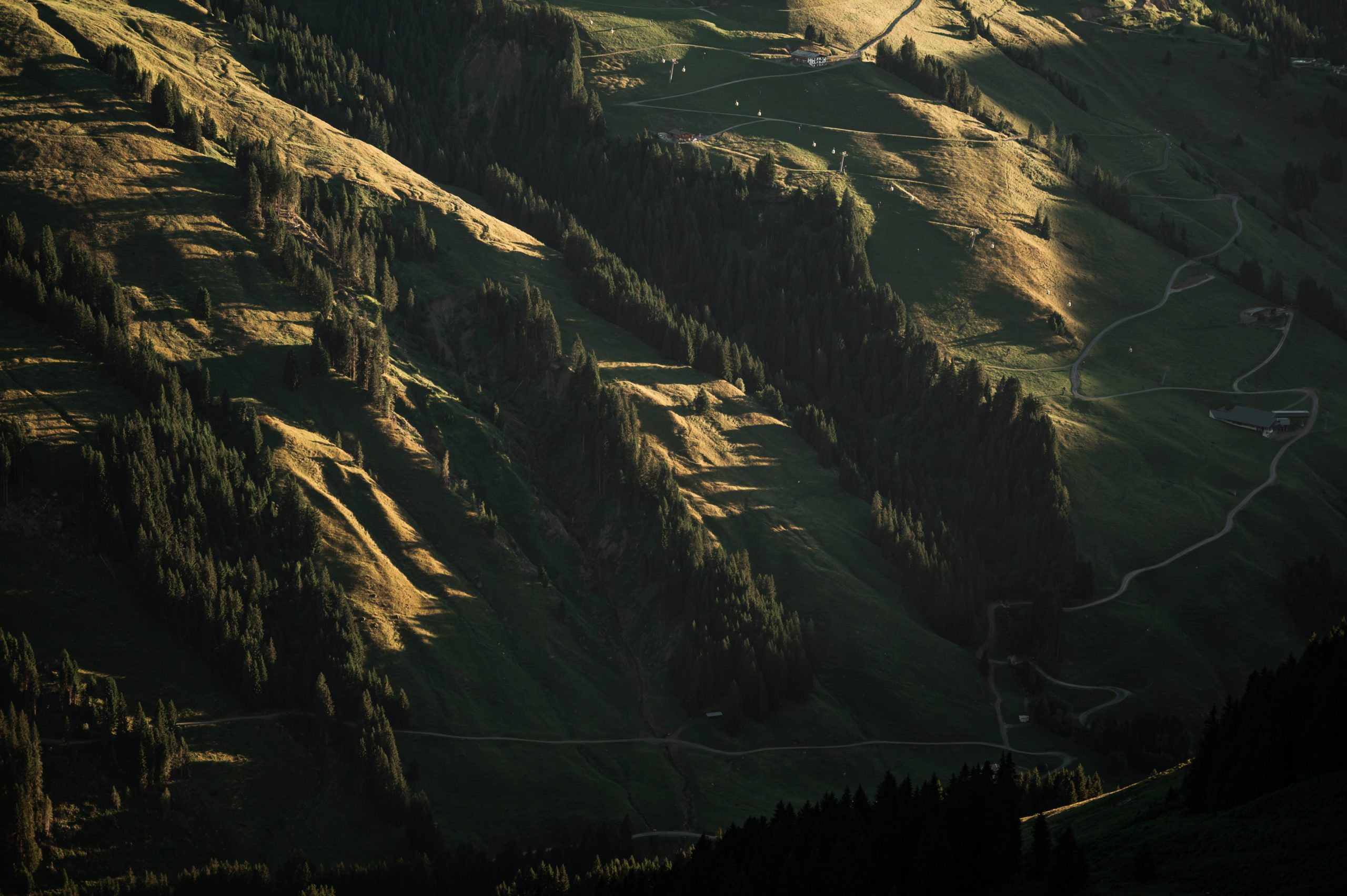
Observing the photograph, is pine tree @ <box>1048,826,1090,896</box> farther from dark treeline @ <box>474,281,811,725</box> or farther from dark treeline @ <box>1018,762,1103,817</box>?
dark treeline @ <box>474,281,811,725</box>

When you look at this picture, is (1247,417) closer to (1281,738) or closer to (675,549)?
(675,549)

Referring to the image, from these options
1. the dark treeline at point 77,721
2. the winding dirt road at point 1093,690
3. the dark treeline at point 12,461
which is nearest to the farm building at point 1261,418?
the winding dirt road at point 1093,690

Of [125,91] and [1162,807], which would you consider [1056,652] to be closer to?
[1162,807]

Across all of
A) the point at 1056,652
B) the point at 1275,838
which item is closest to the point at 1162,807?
the point at 1275,838

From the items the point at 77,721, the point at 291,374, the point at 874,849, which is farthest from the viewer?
the point at 291,374

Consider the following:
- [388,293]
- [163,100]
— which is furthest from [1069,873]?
[163,100]

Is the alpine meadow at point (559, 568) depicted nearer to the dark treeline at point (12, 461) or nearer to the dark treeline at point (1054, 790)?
the dark treeline at point (12, 461)

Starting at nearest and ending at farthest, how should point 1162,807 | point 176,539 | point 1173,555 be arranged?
point 1162,807 < point 176,539 < point 1173,555
